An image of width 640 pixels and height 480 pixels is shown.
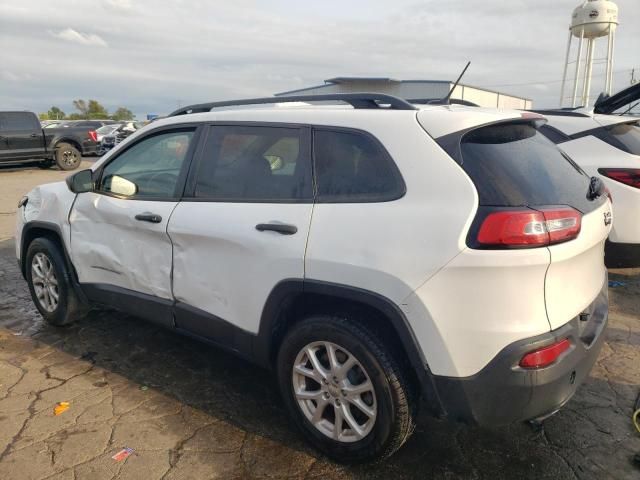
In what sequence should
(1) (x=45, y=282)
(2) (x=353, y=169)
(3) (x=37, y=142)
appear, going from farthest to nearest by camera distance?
(3) (x=37, y=142) < (1) (x=45, y=282) < (2) (x=353, y=169)

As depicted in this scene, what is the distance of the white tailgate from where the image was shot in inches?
84.0

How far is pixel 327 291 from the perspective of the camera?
241 cm

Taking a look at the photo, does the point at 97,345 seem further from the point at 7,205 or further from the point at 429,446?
the point at 7,205

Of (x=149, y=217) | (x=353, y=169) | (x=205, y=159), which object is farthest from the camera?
(x=149, y=217)

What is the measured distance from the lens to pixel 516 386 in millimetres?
2129

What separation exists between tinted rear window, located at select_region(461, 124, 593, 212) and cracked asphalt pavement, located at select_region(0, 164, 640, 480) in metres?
1.29

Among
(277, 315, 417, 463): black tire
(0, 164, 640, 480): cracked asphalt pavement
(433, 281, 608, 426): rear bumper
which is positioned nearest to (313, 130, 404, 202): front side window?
(277, 315, 417, 463): black tire

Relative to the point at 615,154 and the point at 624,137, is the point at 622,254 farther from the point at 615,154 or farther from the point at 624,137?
the point at 624,137

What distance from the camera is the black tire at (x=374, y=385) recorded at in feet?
7.61

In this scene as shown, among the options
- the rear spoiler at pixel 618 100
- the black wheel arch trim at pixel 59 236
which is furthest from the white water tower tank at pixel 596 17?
the black wheel arch trim at pixel 59 236

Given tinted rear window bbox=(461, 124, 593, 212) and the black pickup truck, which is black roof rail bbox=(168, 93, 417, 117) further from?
the black pickup truck

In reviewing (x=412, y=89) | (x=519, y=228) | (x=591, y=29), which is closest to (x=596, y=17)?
(x=591, y=29)

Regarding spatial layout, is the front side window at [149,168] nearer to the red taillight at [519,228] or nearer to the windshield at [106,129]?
the red taillight at [519,228]

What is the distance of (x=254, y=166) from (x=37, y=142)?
15.5m
